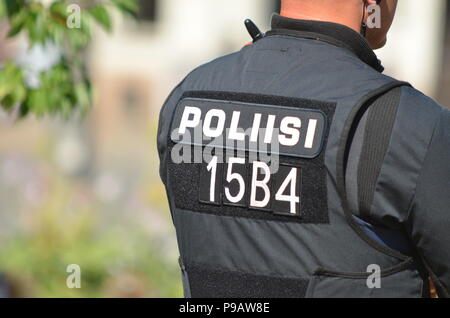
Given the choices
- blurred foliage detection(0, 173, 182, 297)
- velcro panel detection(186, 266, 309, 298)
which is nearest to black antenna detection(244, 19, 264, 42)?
velcro panel detection(186, 266, 309, 298)

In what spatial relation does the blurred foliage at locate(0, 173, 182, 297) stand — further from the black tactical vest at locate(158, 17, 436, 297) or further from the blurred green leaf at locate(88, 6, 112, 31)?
the black tactical vest at locate(158, 17, 436, 297)

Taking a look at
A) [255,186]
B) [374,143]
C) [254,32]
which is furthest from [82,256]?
[374,143]

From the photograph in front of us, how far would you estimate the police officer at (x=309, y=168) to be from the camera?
1859 mm

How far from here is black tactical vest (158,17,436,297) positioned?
1.91 metres

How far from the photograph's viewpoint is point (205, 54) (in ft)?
41.4

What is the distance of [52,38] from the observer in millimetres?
3021

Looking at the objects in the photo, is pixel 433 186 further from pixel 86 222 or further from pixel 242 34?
pixel 242 34

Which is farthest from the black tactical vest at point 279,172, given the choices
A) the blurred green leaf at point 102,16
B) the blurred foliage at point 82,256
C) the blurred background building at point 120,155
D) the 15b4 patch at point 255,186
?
the blurred foliage at point 82,256

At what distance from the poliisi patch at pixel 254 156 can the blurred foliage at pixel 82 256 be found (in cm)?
294

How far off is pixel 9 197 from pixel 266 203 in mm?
5651

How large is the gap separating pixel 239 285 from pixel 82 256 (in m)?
3.82

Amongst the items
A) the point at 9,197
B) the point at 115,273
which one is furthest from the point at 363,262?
the point at 9,197

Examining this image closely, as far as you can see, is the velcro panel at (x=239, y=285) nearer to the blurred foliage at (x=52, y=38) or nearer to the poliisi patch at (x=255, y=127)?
the poliisi patch at (x=255, y=127)

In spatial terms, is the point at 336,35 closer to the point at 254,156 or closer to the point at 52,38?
the point at 254,156
